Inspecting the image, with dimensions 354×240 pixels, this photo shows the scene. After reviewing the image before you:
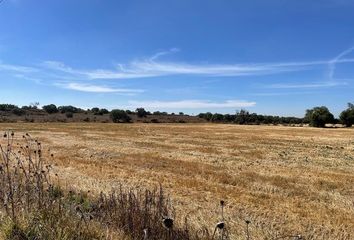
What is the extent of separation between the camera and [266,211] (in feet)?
42.2

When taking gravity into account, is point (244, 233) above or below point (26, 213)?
below

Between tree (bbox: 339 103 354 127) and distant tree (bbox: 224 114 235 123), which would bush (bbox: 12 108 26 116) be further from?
tree (bbox: 339 103 354 127)

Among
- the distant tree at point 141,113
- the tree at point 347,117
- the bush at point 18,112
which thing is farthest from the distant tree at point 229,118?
the bush at point 18,112

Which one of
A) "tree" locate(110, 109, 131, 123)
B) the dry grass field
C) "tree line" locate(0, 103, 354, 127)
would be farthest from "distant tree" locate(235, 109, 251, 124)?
the dry grass field

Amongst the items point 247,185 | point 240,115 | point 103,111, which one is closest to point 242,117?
point 240,115

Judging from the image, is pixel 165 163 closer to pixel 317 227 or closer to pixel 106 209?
pixel 317 227

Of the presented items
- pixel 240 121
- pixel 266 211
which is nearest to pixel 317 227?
pixel 266 211

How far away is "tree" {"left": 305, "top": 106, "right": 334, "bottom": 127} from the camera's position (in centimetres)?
12431

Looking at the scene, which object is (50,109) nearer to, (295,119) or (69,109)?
(69,109)

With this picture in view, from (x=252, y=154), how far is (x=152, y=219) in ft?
81.7

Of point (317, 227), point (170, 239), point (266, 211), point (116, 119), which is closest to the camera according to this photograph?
point (170, 239)

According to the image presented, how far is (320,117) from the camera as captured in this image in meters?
124

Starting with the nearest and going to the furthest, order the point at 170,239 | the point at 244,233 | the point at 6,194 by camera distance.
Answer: the point at 170,239 → the point at 6,194 → the point at 244,233

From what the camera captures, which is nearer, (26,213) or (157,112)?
(26,213)
